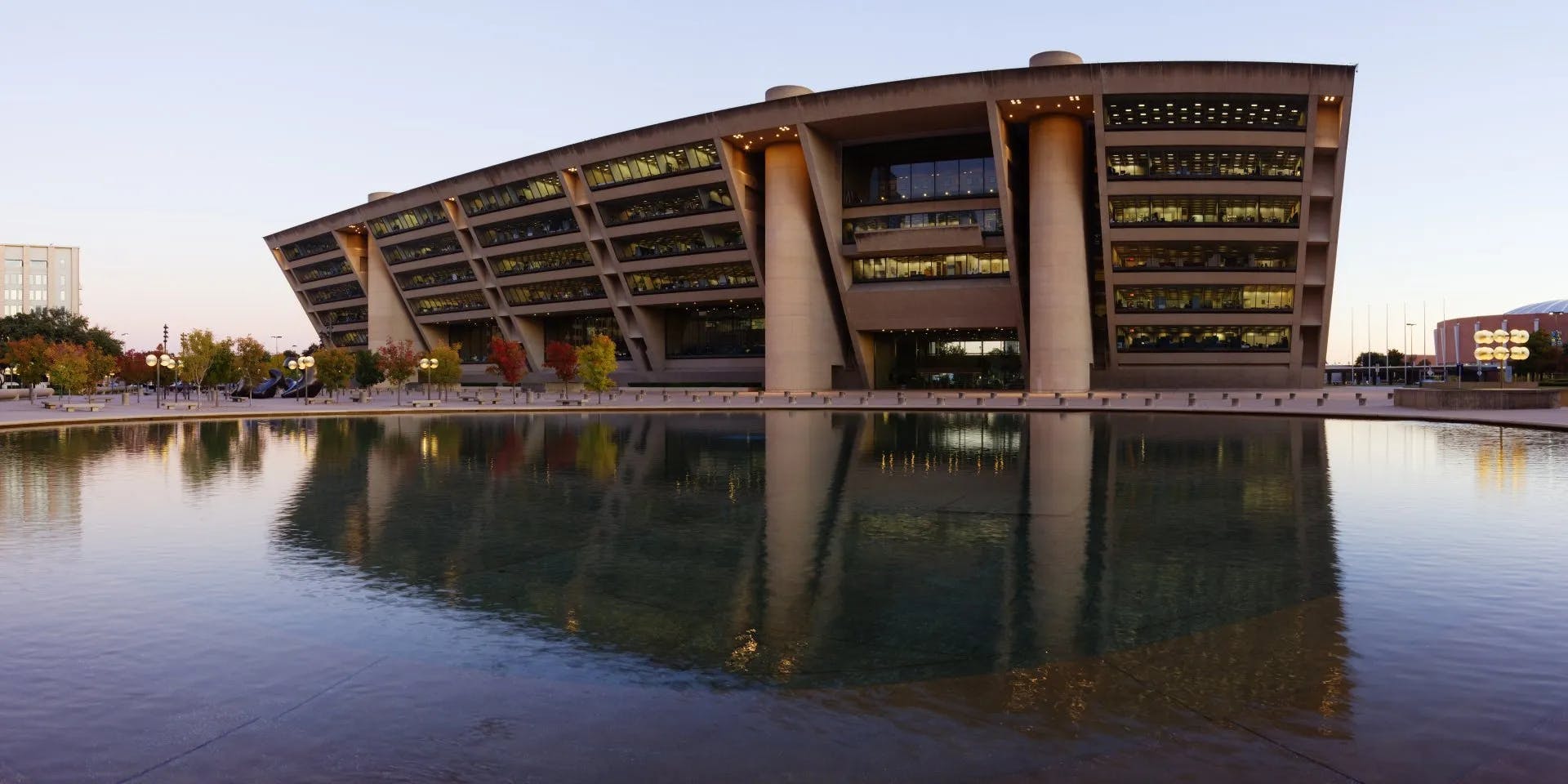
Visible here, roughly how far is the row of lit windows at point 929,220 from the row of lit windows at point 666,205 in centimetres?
962

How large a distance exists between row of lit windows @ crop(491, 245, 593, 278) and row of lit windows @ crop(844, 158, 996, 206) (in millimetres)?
24496

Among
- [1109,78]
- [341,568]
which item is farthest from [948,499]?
[1109,78]

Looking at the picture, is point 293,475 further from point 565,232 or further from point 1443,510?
point 565,232

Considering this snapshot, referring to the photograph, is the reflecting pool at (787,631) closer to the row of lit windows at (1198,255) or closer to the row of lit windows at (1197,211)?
the row of lit windows at (1197,211)

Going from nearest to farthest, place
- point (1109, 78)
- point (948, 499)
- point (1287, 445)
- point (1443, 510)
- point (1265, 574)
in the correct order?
point (1265, 574)
point (1443, 510)
point (948, 499)
point (1287, 445)
point (1109, 78)

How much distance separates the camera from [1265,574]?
9.68 meters

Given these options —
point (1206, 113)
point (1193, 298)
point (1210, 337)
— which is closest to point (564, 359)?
point (1193, 298)

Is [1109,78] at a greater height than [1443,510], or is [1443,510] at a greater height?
[1109,78]

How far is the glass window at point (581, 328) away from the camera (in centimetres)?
8956

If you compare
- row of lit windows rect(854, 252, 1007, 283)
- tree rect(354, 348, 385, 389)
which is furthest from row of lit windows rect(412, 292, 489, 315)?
row of lit windows rect(854, 252, 1007, 283)

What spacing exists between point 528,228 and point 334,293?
38.6m

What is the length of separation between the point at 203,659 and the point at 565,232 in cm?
7371

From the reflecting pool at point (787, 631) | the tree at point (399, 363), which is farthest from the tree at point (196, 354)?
the reflecting pool at point (787, 631)

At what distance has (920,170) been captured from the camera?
6869 cm
